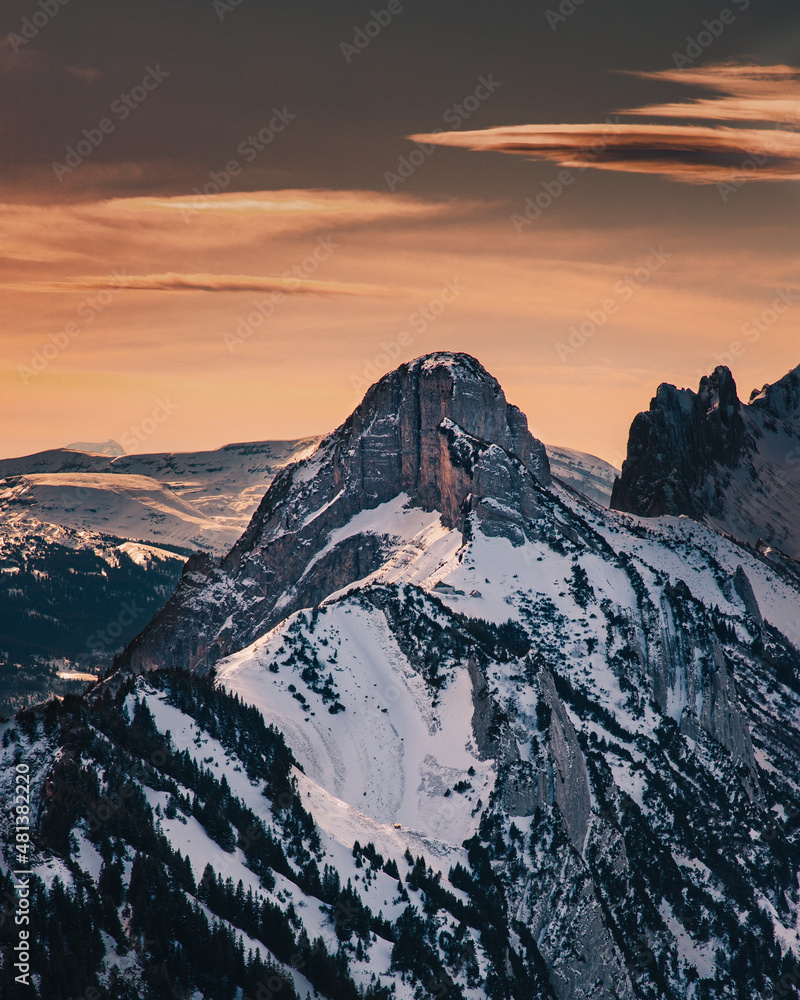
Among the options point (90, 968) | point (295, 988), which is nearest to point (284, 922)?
point (295, 988)

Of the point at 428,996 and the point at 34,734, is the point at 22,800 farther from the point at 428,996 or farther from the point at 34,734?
the point at 428,996

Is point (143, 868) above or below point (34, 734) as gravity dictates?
below

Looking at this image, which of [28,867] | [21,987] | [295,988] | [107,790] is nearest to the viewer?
[21,987]

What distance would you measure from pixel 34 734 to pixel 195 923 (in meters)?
43.3

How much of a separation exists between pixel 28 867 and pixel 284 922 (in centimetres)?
3830

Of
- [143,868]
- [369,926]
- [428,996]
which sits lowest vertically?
[428,996]

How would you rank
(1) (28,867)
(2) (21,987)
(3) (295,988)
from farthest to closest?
(3) (295,988) → (1) (28,867) → (2) (21,987)

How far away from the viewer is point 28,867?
547 feet

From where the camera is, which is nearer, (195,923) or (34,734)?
(195,923)

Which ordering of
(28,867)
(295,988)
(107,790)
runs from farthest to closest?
1. (107,790)
2. (295,988)
3. (28,867)

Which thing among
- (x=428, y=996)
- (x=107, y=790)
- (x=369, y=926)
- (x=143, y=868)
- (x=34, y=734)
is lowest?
(x=428, y=996)

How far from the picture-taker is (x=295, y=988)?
17788 centimetres

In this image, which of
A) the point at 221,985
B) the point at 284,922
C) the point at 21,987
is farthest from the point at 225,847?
the point at 21,987

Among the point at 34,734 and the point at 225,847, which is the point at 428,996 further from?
the point at 34,734
